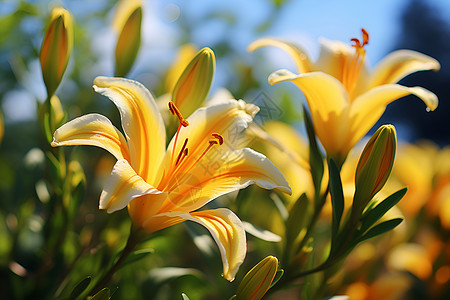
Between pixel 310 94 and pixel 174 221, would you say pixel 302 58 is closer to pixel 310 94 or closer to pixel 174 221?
pixel 310 94

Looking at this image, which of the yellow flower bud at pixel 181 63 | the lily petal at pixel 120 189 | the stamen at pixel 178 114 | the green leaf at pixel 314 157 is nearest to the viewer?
the lily petal at pixel 120 189

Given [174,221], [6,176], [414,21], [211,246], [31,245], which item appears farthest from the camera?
[414,21]

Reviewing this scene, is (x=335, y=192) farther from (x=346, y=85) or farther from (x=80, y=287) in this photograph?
(x=80, y=287)

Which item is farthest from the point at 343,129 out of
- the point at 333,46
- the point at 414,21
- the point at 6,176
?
the point at 414,21

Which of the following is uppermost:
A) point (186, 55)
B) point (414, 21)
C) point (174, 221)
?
point (186, 55)

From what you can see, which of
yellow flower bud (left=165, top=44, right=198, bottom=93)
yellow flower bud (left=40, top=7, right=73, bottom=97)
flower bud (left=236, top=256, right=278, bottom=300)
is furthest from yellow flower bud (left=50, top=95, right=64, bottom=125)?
flower bud (left=236, top=256, right=278, bottom=300)

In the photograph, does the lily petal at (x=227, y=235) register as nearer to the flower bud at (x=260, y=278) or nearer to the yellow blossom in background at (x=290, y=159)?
the flower bud at (x=260, y=278)

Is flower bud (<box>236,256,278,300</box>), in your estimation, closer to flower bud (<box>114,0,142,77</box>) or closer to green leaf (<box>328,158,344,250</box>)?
green leaf (<box>328,158,344,250</box>)

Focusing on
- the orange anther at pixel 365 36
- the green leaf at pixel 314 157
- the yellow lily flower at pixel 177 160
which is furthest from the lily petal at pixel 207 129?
the orange anther at pixel 365 36
